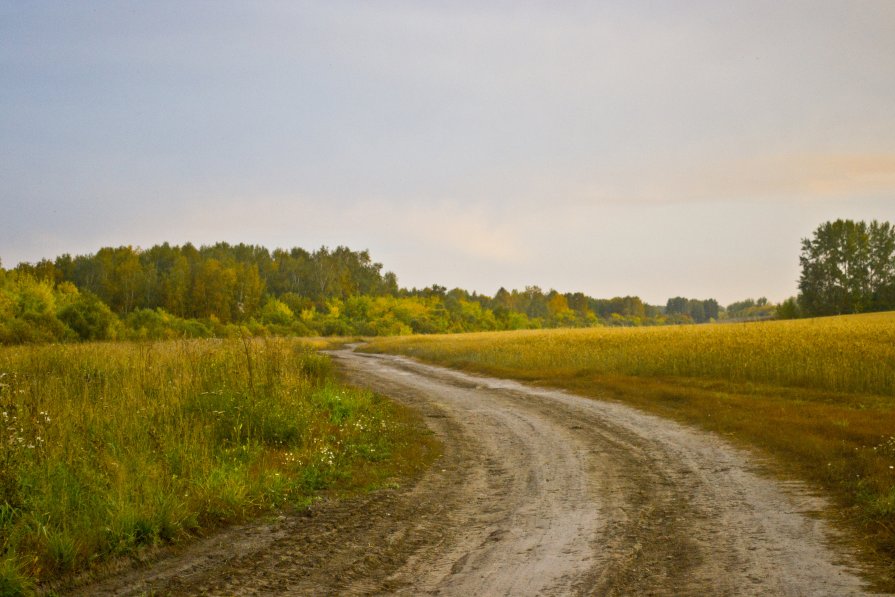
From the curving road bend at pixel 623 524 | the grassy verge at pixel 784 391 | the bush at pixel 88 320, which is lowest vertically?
the curving road bend at pixel 623 524

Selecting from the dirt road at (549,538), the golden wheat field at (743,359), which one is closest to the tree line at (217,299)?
the golden wheat field at (743,359)

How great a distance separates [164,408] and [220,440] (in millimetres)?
1022

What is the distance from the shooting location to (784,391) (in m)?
17.2

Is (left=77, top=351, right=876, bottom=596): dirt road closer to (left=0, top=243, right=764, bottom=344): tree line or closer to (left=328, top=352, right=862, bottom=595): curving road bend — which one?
(left=328, top=352, right=862, bottom=595): curving road bend

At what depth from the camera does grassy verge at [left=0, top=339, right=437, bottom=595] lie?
5.70m

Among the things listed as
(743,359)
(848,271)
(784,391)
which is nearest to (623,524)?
(784,391)

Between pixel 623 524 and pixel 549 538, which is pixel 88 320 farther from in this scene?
pixel 623 524

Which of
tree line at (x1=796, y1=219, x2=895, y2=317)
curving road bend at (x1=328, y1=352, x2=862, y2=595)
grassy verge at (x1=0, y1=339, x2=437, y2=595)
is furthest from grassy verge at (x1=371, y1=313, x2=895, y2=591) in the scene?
tree line at (x1=796, y1=219, x2=895, y2=317)

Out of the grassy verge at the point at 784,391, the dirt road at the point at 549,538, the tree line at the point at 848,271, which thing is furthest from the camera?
the tree line at the point at 848,271

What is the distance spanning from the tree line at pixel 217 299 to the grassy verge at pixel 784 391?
21.0 metres

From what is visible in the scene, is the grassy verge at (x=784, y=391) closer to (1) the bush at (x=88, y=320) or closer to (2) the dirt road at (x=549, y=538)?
(2) the dirt road at (x=549, y=538)

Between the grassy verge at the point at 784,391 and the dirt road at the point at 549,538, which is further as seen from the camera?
the grassy verge at the point at 784,391

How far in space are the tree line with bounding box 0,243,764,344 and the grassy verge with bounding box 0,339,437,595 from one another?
805 inches

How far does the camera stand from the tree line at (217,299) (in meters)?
39.1
